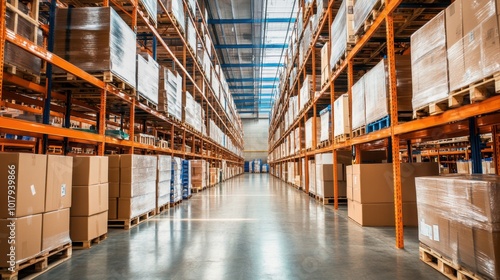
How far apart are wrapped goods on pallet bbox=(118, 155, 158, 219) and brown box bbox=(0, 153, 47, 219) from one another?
203cm

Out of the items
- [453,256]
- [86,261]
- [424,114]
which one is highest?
[424,114]

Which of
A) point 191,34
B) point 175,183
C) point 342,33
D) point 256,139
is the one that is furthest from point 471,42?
point 256,139

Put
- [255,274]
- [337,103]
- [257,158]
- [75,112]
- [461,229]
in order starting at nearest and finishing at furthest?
1. [461,229]
2. [255,274]
3. [337,103]
4. [75,112]
5. [257,158]

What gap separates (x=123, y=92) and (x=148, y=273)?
3542mm

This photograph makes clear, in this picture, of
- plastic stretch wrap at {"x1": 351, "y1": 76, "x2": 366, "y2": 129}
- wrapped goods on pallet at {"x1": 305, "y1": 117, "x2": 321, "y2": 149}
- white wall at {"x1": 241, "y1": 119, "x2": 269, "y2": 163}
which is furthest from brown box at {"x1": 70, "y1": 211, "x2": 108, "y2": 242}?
white wall at {"x1": 241, "y1": 119, "x2": 269, "y2": 163}

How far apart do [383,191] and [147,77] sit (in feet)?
16.4

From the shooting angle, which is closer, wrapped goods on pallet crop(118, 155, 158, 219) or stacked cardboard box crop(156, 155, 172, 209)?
wrapped goods on pallet crop(118, 155, 158, 219)

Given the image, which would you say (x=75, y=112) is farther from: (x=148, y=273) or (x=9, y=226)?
(x=148, y=273)

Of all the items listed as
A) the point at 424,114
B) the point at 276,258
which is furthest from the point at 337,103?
the point at 276,258

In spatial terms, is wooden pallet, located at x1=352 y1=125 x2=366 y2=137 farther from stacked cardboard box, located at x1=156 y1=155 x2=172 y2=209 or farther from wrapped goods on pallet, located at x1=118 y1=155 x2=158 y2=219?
stacked cardboard box, located at x1=156 y1=155 x2=172 y2=209

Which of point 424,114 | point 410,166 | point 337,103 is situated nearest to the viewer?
point 424,114

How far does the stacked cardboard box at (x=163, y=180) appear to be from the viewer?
664 cm

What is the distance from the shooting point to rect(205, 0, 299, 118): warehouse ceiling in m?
14.4

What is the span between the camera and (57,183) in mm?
3383
